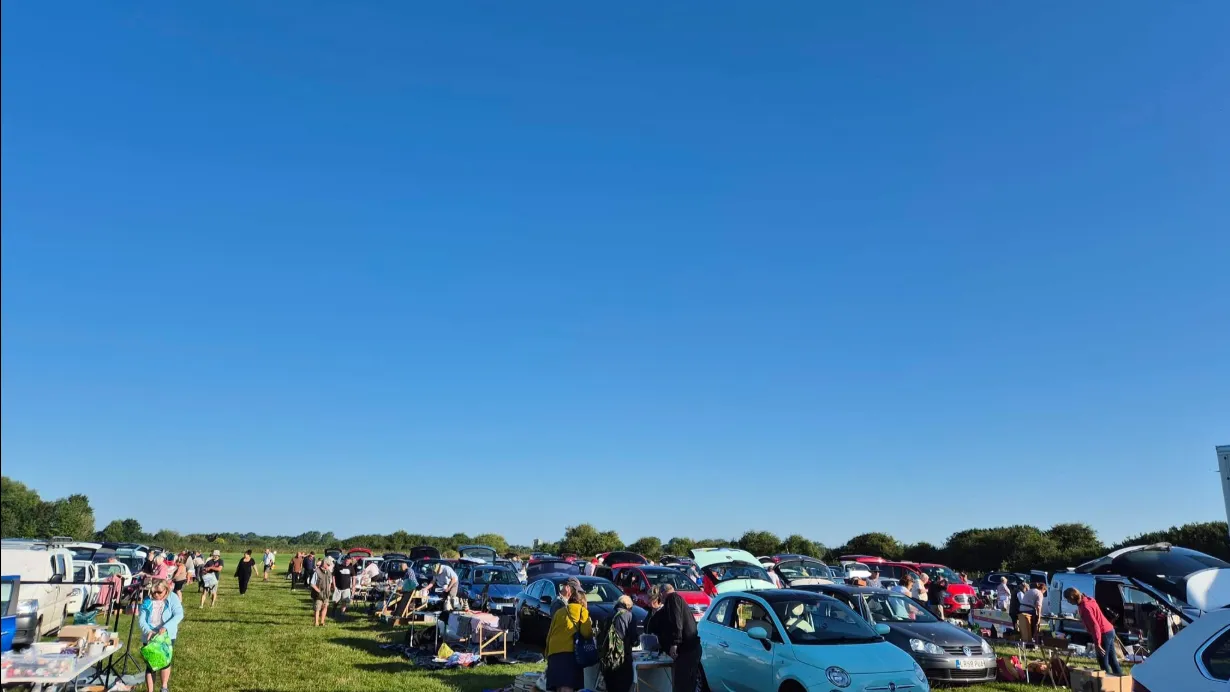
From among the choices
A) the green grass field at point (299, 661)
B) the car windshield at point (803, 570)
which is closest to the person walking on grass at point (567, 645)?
the green grass field at point (299, 661)

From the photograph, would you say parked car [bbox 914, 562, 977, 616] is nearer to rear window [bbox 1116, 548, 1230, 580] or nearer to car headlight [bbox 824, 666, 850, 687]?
rear window [bbox 1116, 548, 1230, 580]

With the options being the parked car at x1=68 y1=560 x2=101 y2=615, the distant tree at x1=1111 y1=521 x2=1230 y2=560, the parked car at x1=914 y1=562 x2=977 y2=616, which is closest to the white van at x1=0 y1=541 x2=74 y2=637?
the parked car at x1=68 y1=560 x2=101 y2=615

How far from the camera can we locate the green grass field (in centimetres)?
1208

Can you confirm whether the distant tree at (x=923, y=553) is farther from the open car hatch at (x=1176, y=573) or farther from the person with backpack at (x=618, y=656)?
the person with backpack at (x=618, y=656)

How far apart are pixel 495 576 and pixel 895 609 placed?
479 inches

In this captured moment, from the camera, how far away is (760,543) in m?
64.2

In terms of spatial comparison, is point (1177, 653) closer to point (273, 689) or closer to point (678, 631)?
point (678, 631)

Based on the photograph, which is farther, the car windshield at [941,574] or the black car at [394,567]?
the black car at [394,567]

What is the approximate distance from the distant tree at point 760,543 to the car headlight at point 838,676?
5612cm

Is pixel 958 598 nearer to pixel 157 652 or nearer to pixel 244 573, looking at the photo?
pixel 157 652

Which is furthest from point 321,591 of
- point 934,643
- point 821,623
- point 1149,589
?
point 1149,589

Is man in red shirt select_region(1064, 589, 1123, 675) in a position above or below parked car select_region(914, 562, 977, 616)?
above

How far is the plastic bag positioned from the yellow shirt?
5.12 meters

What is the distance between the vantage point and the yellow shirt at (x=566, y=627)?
9.09 metres
